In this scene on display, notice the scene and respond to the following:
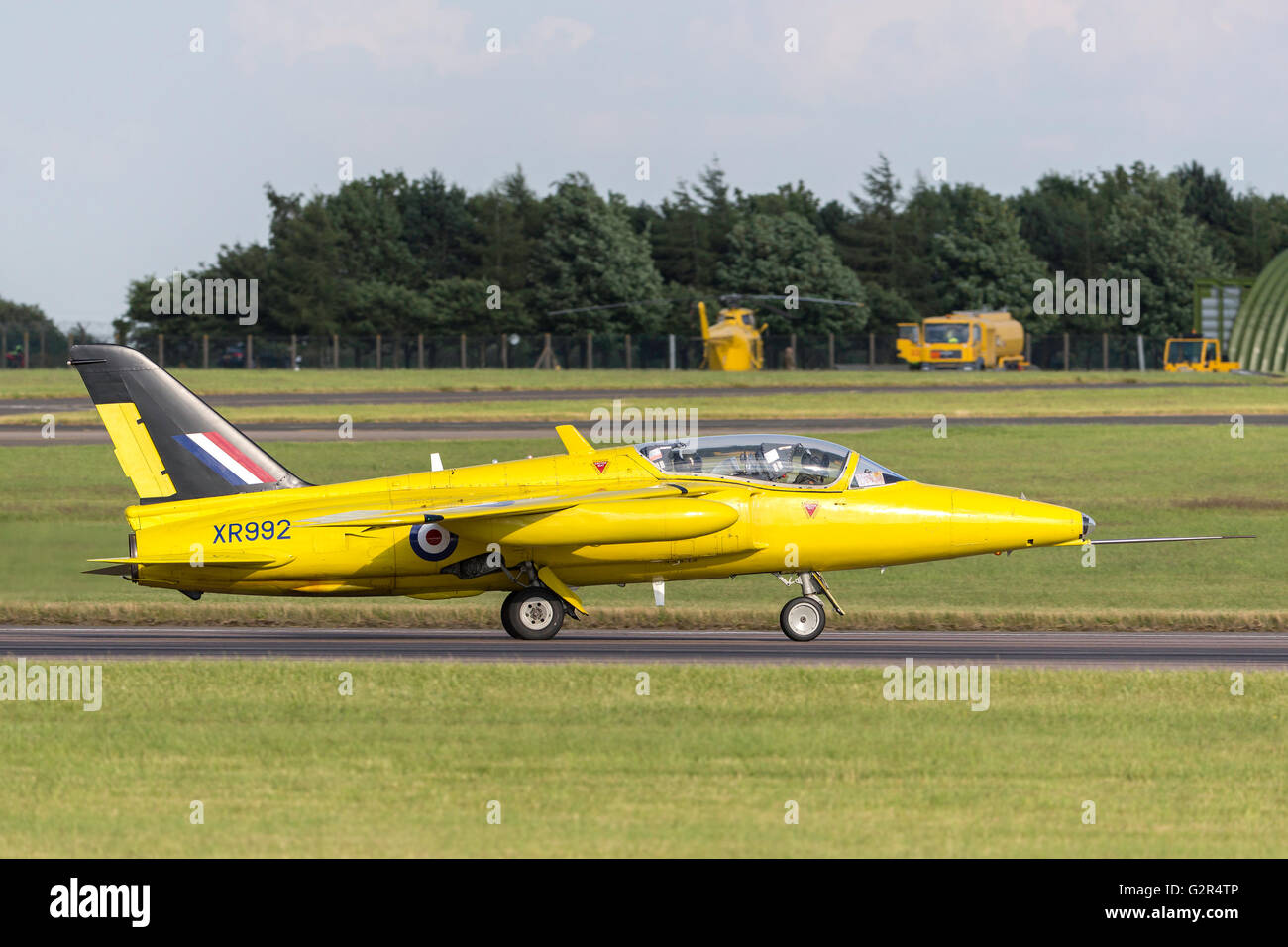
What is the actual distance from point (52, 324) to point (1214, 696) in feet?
312

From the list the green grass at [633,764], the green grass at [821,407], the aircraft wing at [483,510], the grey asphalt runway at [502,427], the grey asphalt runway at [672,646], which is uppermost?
the green grass at [821,407]

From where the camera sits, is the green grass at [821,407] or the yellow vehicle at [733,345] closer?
the green grass at [821,407]

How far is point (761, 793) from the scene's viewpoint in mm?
13414

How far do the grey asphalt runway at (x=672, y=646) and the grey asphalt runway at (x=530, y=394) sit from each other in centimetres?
4408

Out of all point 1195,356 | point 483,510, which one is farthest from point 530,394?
point 483,510

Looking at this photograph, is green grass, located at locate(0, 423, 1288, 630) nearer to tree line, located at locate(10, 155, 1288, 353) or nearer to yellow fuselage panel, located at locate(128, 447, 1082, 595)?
yellow fuselage panel, located at locate(128, 447, 1082, 595)

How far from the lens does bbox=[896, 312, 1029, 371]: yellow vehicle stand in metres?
102

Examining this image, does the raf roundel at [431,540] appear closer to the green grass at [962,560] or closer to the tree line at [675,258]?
the green grass at [962,560]

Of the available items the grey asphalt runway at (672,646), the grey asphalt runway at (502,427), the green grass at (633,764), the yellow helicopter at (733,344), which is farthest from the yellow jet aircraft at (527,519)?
the yellow helicopter at (733,344)

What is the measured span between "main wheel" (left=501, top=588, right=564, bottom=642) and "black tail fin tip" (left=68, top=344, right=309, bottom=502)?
3.62 meters

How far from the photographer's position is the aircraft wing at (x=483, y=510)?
2223 cm

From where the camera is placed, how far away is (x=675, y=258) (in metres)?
135

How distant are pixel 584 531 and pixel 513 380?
6512cm

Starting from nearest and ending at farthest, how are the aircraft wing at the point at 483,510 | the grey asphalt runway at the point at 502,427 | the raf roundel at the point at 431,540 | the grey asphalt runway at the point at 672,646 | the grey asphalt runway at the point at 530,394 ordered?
the grey asphalt runway at the point at 672,646
the aircraft wing at the point at 483,510
the raf roundel at the point at 431,540
the grey asphalt runway at the point at 502,427
the grey asphalt runway at the point at 530,394
